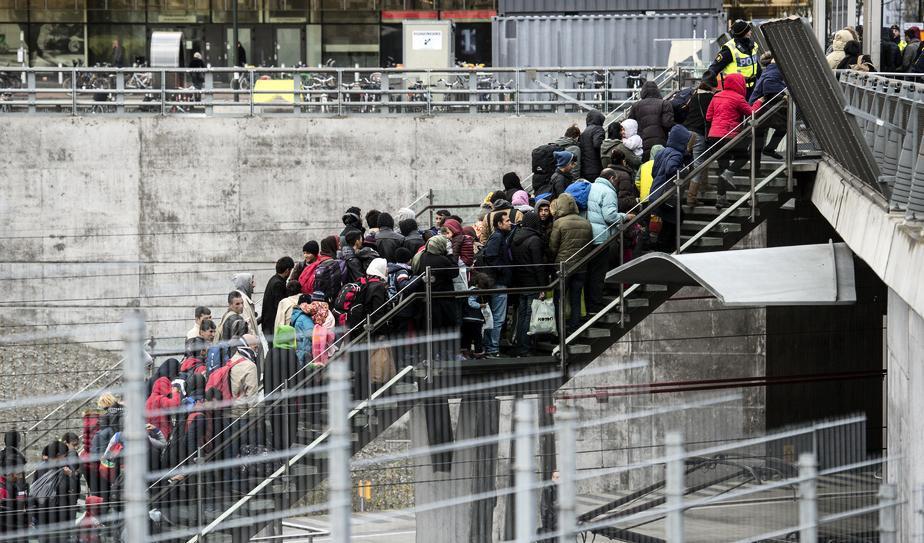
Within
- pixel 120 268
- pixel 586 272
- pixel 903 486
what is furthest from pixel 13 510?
pixel 120 268

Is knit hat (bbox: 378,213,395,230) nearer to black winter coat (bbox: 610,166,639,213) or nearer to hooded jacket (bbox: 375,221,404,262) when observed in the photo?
hooded jacket (bbox: 375,221,404,262)

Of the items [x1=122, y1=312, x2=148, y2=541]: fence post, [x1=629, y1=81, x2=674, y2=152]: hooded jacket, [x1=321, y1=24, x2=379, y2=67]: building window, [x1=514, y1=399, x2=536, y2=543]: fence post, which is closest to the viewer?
[x1=122, y1=312, x2=148, y2=541]: fence post

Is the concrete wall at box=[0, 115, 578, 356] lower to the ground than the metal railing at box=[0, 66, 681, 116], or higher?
lower

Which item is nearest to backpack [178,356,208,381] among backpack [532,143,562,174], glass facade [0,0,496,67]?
backpack [532,143,562,174]

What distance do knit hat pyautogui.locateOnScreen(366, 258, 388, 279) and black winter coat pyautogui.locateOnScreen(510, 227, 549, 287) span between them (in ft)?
4.20

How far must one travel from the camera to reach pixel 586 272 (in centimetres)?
1475

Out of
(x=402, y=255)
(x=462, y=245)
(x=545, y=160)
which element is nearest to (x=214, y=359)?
(x=402, y=255)

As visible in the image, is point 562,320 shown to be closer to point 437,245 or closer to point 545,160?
point 437,245

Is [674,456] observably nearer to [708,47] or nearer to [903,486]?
[903,486]

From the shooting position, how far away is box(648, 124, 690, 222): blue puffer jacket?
1484cm

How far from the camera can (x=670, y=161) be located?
588 inches

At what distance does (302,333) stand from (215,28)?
2724cm

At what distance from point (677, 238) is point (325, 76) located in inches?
530

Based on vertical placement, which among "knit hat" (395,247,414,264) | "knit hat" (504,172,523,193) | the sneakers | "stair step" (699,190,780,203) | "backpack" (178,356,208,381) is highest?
the sneakers
